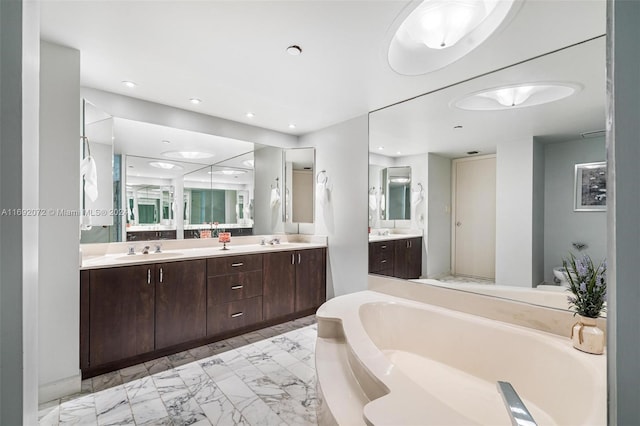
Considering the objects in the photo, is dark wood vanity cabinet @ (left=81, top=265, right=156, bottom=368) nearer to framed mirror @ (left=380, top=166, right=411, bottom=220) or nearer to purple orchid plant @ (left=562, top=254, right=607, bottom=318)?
framed mirror @ (left=380, top=166, right=411, bottom=220)

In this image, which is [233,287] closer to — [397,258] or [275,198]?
[275,198]

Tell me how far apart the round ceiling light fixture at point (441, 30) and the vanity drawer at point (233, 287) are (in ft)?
8.33

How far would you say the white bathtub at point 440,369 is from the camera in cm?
115

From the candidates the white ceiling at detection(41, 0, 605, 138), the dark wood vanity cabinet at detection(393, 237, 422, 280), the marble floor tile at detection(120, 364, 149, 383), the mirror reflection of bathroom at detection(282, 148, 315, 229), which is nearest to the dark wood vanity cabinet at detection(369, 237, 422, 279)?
the dark wood vanity cabinet at detection(393, 237, 422, 280)

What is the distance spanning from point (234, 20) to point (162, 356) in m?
2.83

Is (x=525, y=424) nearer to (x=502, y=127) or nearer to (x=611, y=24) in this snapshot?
(x=611, y=24)

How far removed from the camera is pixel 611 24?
10.0 inches

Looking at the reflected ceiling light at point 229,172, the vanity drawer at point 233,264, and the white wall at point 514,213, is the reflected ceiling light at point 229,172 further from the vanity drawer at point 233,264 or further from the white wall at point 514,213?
the white wall at point 514,213

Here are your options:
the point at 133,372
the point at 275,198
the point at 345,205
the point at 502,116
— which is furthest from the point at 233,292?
the point at 502,116

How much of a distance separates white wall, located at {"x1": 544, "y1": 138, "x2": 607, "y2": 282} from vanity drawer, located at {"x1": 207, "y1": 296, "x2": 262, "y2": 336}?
2.69 m

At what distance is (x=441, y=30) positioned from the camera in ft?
6.18

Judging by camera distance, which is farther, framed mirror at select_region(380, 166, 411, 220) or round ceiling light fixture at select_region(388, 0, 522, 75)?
framed mirror at select_region(380, 166, 411, 220)

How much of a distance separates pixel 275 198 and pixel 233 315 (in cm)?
176

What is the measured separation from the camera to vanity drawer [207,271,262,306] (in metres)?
2.83
